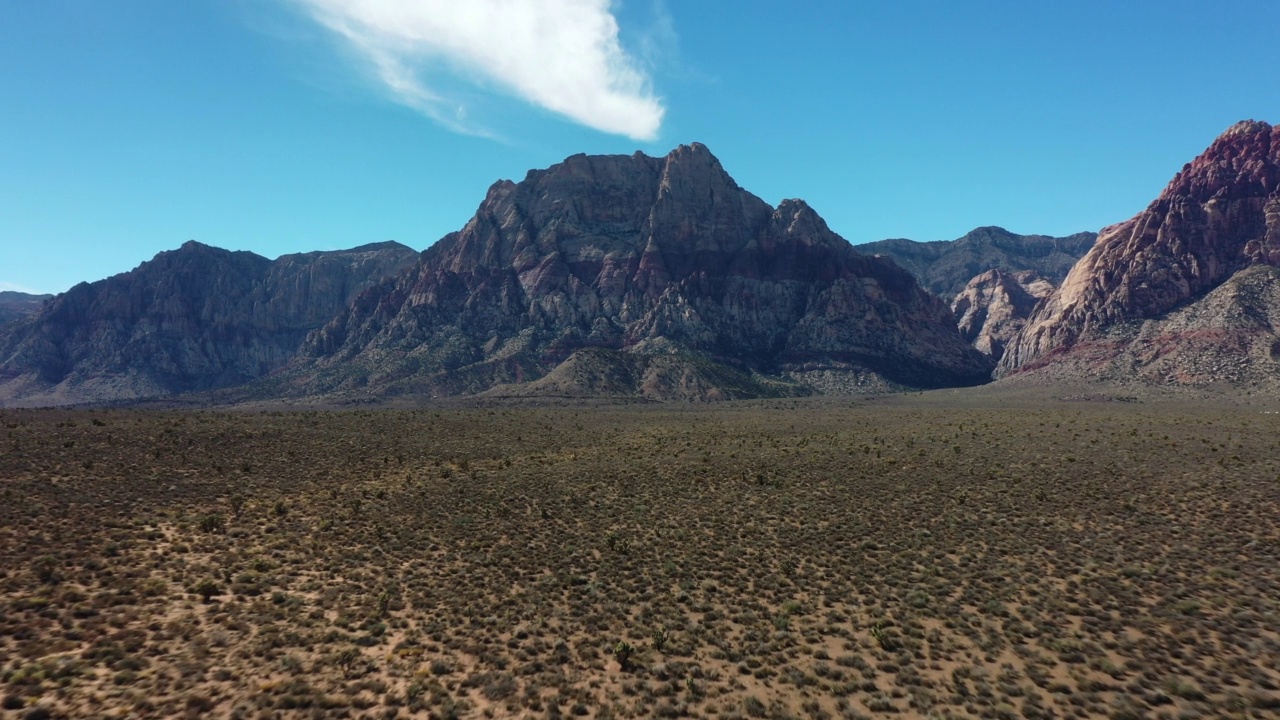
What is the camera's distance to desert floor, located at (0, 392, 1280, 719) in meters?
17.3

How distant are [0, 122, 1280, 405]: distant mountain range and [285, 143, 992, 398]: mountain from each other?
0.64 metres

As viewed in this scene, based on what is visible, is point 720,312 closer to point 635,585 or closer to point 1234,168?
point 1234,168

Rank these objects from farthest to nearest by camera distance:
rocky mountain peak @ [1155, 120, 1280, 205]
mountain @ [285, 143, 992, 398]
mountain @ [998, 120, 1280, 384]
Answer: mountain @ [285, 143, 992, 398], rocky mountain peak @ [1155, 120, 1280, 205], mountain @ [998, 120, 1280, 384]

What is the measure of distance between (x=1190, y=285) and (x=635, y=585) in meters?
172

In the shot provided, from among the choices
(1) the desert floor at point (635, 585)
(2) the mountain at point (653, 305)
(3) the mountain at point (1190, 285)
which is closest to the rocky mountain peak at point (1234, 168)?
(3) the mountain at point (1190, 285)

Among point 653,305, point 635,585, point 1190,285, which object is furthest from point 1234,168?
point 635,585

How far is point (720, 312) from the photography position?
591 ft

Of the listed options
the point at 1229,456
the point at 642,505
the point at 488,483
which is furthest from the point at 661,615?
the point at 1229,456

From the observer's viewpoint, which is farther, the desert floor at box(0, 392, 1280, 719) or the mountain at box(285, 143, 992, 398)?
the mountain at box(285, 143, 992, 398)

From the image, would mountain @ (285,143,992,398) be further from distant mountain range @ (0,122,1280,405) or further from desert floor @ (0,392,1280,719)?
desert floor @ (0,392,1280,719)

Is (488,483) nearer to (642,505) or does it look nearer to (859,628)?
(642,505)

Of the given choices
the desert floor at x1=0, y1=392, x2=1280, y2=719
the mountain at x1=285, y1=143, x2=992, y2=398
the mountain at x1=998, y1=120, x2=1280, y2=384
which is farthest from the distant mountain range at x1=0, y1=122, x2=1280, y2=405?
the desert floor at x1=0, y1=392, x2=1280, y2=719

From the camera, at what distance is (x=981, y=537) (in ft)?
100.0

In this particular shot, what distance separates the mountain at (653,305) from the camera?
158250 mm
